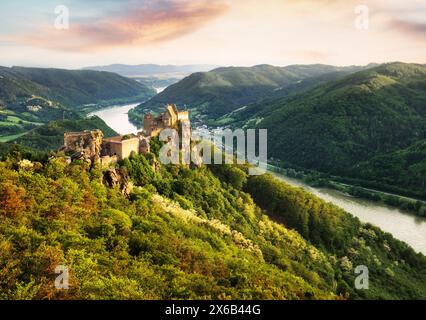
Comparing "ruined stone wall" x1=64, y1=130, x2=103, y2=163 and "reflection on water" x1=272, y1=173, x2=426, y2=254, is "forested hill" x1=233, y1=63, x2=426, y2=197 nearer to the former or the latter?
"reflection on water" x1=272, y1=173, x2=426, y2=254

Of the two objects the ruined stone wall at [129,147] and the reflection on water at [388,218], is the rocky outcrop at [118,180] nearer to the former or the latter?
the ruined stone wall at [129,147]

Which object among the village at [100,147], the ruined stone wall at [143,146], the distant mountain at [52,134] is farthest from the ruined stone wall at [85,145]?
the distant mountain at [52,134]

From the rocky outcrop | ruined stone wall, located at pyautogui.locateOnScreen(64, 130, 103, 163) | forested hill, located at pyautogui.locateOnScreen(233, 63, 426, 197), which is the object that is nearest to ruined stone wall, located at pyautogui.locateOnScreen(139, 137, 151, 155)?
ruined stone wall, located at pyautogui.locateOnScreen(64, 130, 103, 163)

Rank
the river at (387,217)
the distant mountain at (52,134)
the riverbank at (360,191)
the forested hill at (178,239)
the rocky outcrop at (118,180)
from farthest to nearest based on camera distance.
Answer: the distant mountain at (52,134), the riverbank at (360,191), the river at (387,217), the rocky outcrop at (118,180), the forested hill at (178,239)

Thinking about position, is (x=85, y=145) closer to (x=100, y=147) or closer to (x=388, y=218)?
(x=100, y=147)

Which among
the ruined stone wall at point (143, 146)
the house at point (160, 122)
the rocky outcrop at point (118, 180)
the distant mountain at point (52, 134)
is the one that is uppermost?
the house at point (160, 122)

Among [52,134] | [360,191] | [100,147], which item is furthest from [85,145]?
[52,134]
